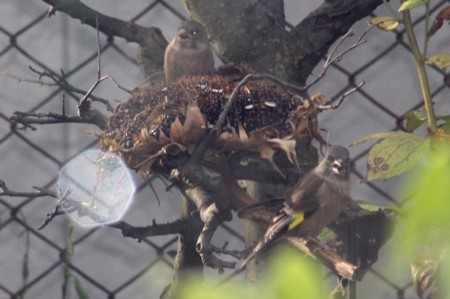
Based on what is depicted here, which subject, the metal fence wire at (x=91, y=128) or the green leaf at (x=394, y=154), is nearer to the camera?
the green leaf at (x=394, y=154)

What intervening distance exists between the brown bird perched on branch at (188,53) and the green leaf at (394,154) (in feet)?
2.81

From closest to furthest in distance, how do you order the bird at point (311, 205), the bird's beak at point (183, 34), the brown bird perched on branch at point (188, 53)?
the bird at point (311, 205), the brown bird perched on branch at point (188, 53), the bird's beak at point (183, 34)

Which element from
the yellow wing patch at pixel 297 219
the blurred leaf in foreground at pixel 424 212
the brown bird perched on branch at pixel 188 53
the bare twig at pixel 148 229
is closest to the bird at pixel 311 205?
the yellow wing patch at pixel 297 219

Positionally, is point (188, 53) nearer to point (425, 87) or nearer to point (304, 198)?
point (304, 198)

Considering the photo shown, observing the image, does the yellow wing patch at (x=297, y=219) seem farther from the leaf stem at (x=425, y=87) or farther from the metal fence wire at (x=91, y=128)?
the metal fence wire at (x=91, y=128)

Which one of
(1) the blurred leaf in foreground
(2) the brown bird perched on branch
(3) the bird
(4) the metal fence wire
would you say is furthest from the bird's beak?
(1) the blurred leaf in foreground

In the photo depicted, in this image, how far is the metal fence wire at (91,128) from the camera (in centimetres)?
260

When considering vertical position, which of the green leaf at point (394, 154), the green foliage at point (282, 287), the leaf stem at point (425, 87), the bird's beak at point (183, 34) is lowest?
the bird's beak at point (183, 34)

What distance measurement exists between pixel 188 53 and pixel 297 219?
2.81 feet

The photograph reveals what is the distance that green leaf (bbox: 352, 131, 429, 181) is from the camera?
60.1 inches

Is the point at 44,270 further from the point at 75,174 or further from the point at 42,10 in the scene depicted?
the point at 42,10

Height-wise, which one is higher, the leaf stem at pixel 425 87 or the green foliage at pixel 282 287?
the green foliage at pixel 282 287

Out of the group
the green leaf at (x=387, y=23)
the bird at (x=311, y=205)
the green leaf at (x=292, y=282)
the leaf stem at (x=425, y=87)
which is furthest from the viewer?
the green leaf at (x=387, y=23)

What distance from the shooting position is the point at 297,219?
184 centimetres
